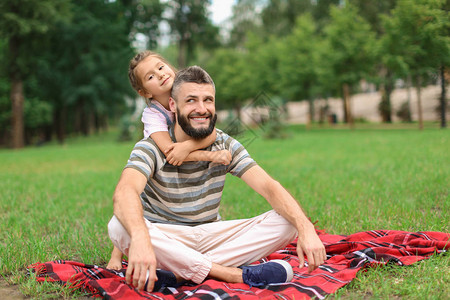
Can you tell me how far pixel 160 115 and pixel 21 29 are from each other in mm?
17817

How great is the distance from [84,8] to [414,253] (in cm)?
2610

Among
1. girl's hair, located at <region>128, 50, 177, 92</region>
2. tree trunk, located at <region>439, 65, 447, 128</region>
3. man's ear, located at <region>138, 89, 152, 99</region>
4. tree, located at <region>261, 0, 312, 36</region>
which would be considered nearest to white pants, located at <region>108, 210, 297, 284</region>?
man's ear, located at <region>138, 89, 152, 99</region>

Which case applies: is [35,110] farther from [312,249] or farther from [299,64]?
[312,249]

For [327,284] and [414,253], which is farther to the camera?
[414,253]

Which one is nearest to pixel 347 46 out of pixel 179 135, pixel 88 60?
pixel 88 60

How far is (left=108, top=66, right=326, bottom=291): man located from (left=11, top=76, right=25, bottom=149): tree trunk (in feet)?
68.4

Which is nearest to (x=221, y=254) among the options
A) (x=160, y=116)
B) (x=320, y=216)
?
(x=160, y=116)

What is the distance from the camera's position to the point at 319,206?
532cm

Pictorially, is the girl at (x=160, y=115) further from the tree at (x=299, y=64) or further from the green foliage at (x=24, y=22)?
the tree at (x=299, y=64)

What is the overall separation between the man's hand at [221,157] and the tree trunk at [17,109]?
69.4ft

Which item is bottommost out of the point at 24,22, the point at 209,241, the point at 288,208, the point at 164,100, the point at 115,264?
the point at 115,264

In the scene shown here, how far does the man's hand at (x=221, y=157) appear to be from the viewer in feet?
10.1

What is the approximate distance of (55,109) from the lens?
30.0m

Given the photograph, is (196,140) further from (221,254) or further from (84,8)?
(84,8)
